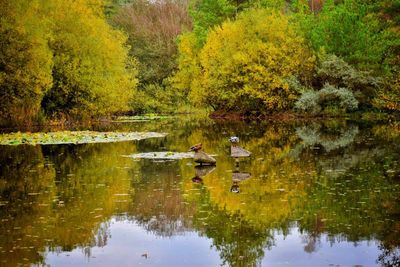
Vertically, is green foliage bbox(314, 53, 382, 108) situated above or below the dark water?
above

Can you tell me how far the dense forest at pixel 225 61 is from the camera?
3672 centimetres

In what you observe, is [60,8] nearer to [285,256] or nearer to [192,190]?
[192,190]

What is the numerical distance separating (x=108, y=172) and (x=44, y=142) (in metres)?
11.2

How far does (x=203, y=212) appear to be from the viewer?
12961mm

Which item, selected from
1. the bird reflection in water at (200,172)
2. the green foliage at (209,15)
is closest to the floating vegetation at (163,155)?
the bird reflection in water at (200,172)

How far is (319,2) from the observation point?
290 ft

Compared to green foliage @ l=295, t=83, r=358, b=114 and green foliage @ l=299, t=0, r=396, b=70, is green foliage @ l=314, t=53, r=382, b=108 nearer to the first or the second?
green foliage @ l=295, t=83, r=358, b=114

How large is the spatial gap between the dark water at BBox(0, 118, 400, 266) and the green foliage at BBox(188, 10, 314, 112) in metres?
29.4

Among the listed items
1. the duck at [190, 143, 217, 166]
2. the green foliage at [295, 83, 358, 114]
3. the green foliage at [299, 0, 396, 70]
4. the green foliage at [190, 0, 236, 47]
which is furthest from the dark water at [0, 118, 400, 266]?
the green foliage at [190, 0, 236, 47]

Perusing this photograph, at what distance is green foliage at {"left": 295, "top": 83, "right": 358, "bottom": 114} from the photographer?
162 feet

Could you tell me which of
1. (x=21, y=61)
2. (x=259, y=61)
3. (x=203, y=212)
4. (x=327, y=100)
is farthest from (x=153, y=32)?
(x=203, y=212)

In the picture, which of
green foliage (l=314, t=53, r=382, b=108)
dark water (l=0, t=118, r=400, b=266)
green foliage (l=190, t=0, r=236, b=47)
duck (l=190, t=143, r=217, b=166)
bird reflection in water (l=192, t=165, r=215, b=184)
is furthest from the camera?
green foliage (l=190, t=0, r=236, b=47)

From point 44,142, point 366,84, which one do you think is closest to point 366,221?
point 44,142

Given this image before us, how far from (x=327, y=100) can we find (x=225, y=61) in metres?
9.62
